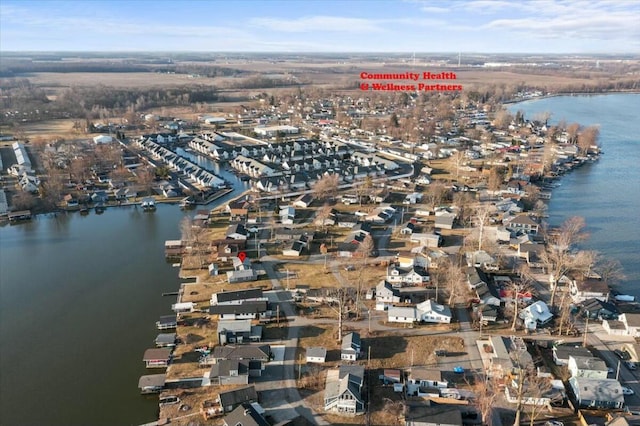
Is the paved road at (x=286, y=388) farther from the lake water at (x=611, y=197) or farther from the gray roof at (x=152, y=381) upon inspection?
the lake water at (x=611, y=197)

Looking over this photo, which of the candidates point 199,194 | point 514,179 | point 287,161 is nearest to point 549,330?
point 514,179

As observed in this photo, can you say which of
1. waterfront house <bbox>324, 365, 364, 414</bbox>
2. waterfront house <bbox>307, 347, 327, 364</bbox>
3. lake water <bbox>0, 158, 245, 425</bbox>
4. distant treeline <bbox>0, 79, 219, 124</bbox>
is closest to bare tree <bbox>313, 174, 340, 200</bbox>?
lake water <bbox>0, 158, 245, 425</bbox>

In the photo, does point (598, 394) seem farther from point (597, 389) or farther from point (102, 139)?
point (102, 139)

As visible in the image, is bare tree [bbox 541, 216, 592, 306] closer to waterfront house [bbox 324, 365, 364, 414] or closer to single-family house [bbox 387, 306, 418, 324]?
single-family house [bbox 387, 306, 418, 324]

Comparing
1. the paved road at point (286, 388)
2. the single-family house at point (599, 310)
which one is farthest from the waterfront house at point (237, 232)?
the single-family house at point (599, 310)

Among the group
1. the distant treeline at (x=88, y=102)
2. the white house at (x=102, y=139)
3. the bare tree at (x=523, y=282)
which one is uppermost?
the distant treeline at (x=88, y=102)

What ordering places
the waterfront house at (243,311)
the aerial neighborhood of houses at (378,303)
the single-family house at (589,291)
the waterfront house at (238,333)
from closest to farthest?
the aerial neighborhood of houses at (378,303) < the waterfront house at (238,333) < the waterfront house at (243,311) < the single-family house at (589,291)

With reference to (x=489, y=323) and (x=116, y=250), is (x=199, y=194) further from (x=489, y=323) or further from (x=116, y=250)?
(x=489, y=323)
